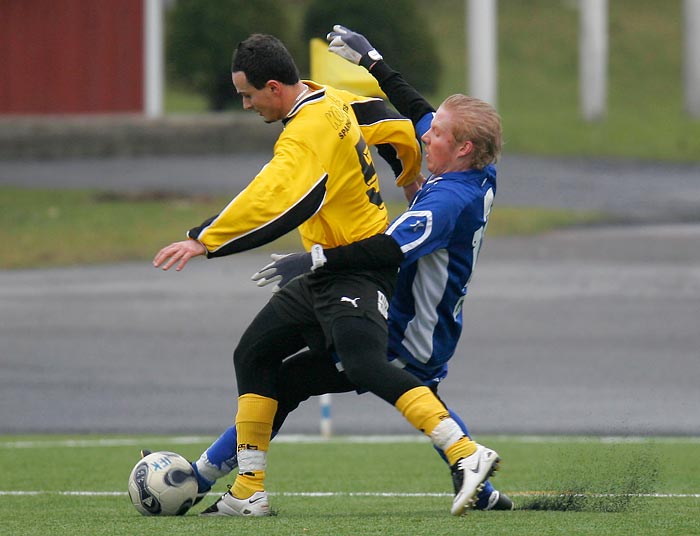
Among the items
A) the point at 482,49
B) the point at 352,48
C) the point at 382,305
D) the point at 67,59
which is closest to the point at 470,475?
the point at 382,305

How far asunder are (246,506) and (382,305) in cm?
109

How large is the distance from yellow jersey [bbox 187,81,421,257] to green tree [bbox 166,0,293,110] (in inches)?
1222

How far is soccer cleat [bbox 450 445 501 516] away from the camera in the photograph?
227 inches

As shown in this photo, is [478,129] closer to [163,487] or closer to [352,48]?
[352,48]

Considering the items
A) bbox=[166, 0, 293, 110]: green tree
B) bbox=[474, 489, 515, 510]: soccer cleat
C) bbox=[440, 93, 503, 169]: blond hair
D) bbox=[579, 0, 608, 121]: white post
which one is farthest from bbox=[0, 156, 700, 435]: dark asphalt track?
bbox=[166, 0, 293, 110]: green tree

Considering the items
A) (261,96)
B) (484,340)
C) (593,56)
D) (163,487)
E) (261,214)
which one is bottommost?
(484,340)

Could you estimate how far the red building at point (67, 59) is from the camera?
32.0m

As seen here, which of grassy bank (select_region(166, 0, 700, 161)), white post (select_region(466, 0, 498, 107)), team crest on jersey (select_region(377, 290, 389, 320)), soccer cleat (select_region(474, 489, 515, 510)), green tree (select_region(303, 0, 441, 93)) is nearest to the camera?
team crest on jersey (select_region(377, 290, 389, 320))

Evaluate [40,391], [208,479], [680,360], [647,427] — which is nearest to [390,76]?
[208,479]

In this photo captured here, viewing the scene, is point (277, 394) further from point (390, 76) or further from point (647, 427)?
point (647, 427)

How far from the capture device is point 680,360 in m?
14.7

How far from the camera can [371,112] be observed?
6805 mm

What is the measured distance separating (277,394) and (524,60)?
185 ft

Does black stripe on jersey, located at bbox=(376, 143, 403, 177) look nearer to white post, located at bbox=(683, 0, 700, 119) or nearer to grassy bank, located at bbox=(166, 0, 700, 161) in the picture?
grassy bank, located at bbox=(166, 0, 700, 161)
